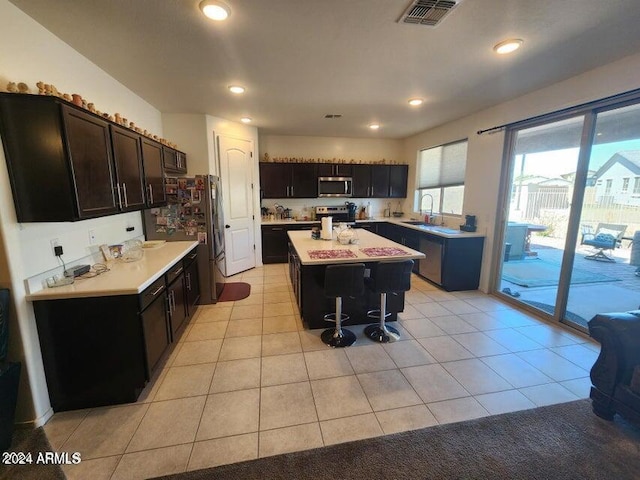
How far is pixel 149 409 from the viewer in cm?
193

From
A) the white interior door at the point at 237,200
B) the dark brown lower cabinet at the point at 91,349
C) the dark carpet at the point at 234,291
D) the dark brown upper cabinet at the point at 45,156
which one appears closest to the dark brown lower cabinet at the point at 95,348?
the dark brown lower cabinet at the point at 91,349

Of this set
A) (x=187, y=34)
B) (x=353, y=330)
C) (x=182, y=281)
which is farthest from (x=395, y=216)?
(x=187, y=34)

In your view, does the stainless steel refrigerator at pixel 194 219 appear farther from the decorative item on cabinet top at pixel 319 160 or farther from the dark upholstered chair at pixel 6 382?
the decorative item on cabinet top at pixel 319 160

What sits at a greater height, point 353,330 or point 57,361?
point 57,361

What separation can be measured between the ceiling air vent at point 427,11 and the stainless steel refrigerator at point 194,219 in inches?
105

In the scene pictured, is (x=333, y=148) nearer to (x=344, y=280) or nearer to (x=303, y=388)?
(x=344, y=280)

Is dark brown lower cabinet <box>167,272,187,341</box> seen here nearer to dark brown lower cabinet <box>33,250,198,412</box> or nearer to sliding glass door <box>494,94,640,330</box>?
dark brown lower cabinet <box>33,250,198,412</box>

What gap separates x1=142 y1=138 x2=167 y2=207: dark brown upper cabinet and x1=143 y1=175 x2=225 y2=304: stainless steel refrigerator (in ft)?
0.75

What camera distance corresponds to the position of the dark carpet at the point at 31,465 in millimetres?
1480

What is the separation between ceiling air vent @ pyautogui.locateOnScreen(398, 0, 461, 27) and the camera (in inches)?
64.6

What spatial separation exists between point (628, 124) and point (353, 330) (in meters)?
3.22

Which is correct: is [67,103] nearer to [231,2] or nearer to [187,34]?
[187,34]

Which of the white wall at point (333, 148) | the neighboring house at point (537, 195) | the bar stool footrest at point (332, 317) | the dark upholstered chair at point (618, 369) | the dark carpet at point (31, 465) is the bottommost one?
the dark carpet at point (31, 465)

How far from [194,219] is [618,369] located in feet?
13.4
